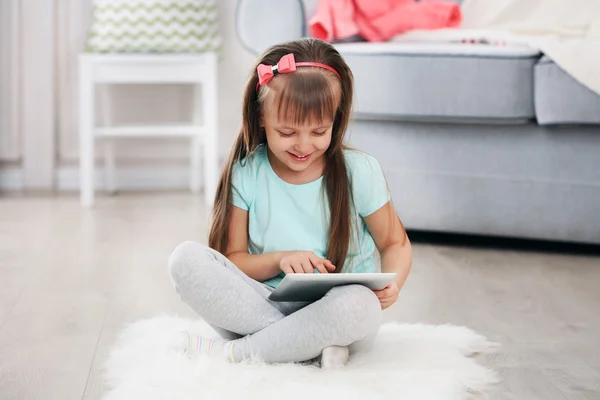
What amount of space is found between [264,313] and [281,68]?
1.06 feet

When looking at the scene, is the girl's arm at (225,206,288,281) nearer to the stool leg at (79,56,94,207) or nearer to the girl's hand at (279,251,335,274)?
the girl's hand at (279,251,335,274)

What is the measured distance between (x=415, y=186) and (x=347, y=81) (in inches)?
35.5

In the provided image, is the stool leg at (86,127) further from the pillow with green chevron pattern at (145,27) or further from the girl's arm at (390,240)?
the girl's arm at (390,240)

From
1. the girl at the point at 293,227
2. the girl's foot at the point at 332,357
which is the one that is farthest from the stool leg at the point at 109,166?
the girl's foot at the point at 332,357

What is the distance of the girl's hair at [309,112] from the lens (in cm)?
118

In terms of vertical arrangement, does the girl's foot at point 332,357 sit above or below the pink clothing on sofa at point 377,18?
below

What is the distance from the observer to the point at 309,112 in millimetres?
1180

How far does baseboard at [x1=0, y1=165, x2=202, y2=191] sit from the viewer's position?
3096 mm

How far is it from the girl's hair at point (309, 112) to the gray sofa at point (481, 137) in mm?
779

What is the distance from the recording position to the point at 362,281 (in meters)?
1.12

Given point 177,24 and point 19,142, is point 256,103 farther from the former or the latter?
point 19,142

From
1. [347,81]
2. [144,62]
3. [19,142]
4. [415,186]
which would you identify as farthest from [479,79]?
[19,142]

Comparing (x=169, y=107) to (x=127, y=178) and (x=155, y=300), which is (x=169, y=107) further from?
(x=155, y=300)

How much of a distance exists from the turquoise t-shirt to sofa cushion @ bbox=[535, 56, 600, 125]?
2.47 feet
